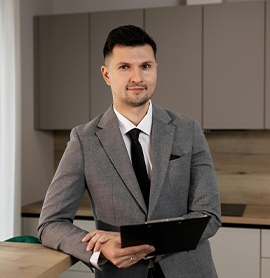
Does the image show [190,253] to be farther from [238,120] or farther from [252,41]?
[252,41]

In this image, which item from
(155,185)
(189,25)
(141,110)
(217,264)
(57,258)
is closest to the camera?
(57,258)

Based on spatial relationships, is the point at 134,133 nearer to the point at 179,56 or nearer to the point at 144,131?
the point at 144,131

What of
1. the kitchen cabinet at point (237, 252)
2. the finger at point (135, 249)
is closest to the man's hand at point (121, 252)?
the finger at point (135, 249)

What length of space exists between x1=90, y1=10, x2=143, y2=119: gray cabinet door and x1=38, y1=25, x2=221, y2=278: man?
158cm

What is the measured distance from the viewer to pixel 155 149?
1301 mm

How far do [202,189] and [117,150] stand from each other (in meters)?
0.32

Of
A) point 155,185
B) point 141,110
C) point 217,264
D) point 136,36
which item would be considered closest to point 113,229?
point 155,185

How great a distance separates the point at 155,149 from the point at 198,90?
5.16 feet

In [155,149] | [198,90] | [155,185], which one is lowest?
[155,185]

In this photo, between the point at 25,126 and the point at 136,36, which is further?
the point at 25,126

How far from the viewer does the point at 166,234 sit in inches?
40.1

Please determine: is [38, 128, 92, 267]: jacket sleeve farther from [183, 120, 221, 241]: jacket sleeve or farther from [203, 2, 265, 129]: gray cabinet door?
[203, 2, 265, 129]: gray cabinet door

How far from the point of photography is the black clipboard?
96cm

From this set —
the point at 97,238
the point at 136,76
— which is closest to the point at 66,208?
the point at 97,238
